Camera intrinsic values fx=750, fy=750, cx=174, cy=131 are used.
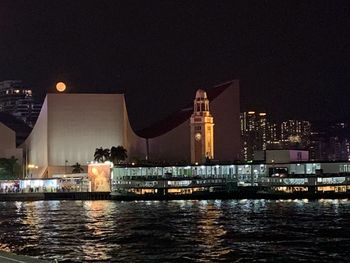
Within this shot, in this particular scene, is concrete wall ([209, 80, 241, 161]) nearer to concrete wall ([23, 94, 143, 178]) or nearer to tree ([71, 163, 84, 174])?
concrete wall ([23, 94, 143, 178])

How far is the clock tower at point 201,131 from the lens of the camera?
87438 mm

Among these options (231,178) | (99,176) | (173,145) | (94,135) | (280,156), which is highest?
(94,135)

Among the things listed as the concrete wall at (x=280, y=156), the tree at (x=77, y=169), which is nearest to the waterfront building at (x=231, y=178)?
the concrete wall at (x=280, y=156)

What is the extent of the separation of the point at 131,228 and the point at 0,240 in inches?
233

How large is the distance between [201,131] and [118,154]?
11601mm

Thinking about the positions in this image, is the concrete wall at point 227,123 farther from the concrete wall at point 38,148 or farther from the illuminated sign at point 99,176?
the concrete wall at point 38,148

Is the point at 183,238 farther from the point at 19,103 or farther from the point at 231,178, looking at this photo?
the point at 19,103

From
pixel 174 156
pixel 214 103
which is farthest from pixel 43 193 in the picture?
pixel 214 103

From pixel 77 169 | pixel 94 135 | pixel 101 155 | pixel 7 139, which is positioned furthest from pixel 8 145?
pixel 101 155

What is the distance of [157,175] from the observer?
7619 centimetres

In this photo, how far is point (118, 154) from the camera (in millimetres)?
81312

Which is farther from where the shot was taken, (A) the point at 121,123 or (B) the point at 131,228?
(A) the point at 121,123

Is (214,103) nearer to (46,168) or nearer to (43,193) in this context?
(46,168)

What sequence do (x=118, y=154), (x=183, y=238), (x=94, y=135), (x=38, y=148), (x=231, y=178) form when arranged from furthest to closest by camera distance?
(x=38, y=148) < (x=94, y=135) < (x=118, y=154) < (x=231, y=178) < (x=183, y=238)
